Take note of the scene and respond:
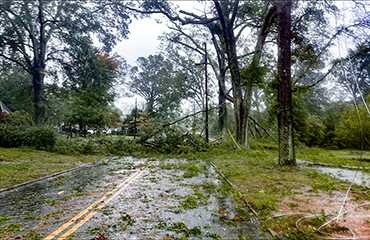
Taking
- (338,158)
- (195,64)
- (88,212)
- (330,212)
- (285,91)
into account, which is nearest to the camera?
(330,212)

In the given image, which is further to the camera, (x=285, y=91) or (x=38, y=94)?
(x=38, y=94)

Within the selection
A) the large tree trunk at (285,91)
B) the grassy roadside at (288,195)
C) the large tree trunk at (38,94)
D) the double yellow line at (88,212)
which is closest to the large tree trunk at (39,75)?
the large tree trunk at (38,94)

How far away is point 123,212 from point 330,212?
3.78m

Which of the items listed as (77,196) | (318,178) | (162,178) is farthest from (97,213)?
(318,178)

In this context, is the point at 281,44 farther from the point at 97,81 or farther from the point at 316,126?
the point at 316,126

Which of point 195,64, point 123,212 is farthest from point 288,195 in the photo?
point 195,64

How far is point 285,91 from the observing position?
11.9 meters

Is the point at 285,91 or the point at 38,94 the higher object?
the point at 38,94

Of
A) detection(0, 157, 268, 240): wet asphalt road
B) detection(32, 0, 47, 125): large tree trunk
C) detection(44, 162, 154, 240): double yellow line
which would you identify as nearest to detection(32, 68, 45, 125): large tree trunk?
detection(32, 0, 47, 125): large tree trunk

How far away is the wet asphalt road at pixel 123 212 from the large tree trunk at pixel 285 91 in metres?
4.91

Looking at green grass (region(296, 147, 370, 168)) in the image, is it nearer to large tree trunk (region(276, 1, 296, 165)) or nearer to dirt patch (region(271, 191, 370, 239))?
large tree trunk (region(276, 1, 296, 165))

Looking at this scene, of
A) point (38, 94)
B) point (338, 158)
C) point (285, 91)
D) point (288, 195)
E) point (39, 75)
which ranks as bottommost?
point (288, 195)

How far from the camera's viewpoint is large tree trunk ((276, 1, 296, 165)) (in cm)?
1166

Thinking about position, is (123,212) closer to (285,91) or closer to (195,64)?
(285,91)
